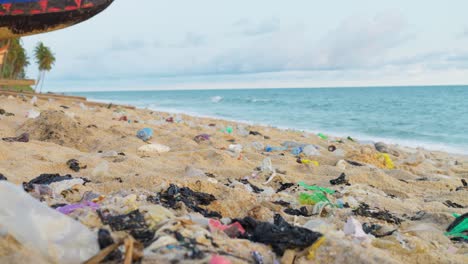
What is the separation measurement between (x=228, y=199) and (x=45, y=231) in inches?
58.7

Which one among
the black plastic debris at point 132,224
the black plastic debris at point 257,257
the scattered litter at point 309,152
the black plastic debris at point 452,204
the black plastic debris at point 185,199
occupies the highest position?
the black plastic debris at point 132,224

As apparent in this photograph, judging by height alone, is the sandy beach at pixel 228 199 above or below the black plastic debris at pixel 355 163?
above

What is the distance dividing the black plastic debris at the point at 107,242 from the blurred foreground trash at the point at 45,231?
2 cm

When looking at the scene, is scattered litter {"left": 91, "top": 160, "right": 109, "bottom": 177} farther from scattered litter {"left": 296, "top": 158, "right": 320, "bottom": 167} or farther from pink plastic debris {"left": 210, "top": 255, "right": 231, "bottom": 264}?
scattered litter {"left": 296, "top": 158, "right": 320, "bottom": 167}

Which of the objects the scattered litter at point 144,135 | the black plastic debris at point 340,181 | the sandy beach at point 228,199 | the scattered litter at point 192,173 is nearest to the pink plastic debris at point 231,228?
the sandy beach at point 228,199

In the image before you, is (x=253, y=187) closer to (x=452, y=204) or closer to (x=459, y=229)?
(x=459, y=229)

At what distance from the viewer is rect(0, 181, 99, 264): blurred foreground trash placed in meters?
1.46

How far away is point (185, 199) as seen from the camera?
2.72 m

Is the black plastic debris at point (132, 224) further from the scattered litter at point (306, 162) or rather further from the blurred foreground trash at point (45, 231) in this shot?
the scattered litter at point (306, 162)

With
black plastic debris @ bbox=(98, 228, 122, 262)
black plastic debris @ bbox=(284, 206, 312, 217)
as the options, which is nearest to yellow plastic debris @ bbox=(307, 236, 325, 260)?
black plastic debris @ bbox=(98, 228, 122, 262)

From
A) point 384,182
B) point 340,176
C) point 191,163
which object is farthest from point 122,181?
point 384,182

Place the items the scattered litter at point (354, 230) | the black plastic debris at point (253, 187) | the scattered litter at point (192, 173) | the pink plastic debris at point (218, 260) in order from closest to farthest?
the pink plastic debris at point (218, 260)
the scattered litter at point (354, 230)
the black plastic debris at point (253, 187)
the scattered litter at point (192, 173)

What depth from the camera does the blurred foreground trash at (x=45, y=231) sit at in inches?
57.4

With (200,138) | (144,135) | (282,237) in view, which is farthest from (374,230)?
(200,138)
